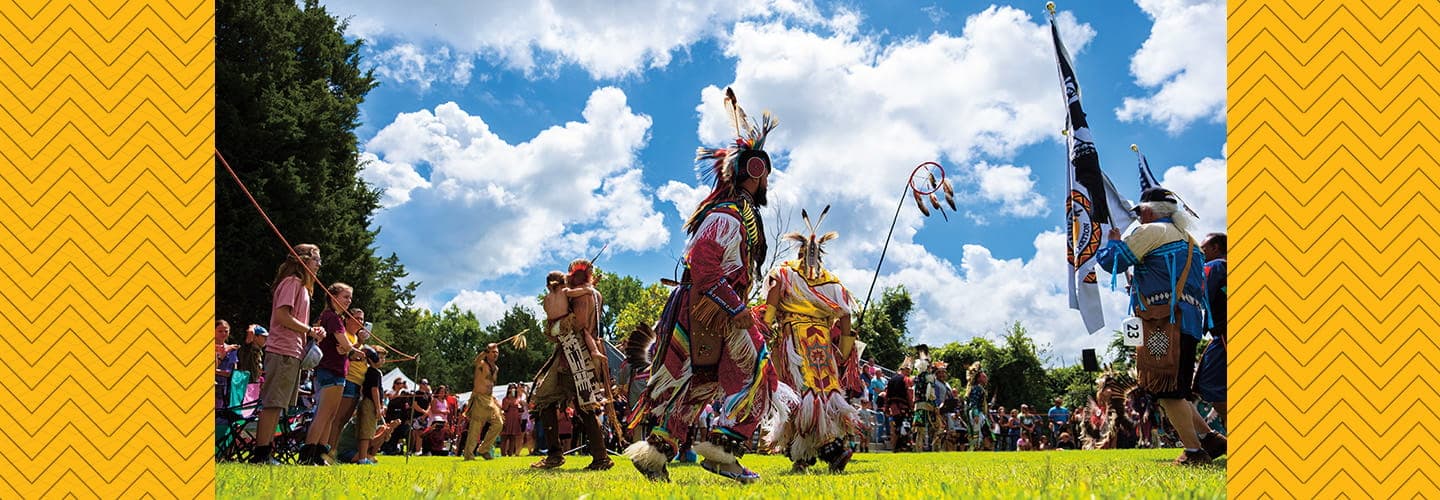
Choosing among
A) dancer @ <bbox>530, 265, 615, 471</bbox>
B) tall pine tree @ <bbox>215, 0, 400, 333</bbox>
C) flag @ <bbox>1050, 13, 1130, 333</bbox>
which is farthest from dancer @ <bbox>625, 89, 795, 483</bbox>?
tall pine tree @ <bbox>215, 0, 400, 333</bbox>

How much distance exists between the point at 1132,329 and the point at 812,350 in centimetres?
227

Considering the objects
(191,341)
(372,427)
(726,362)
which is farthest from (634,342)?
(191,341)

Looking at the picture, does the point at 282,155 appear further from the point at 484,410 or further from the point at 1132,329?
the point at 1132,329

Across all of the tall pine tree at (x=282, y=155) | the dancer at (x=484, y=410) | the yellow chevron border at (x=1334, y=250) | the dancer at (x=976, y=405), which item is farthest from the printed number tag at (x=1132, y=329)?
the tall pine tree at (x=282, y=155)

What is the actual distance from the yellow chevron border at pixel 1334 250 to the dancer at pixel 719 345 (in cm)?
273

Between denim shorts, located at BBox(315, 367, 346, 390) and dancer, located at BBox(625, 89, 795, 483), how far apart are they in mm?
3185

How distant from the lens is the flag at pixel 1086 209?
36.9 feet

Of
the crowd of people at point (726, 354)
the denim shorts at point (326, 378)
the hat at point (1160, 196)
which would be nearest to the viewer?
the crowd of people at point (726, 354)

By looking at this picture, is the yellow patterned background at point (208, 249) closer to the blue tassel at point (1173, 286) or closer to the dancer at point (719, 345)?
the dancer at point (719, 345)

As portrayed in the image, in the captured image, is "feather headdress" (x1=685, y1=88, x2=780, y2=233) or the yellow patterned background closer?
the yellow patterned background

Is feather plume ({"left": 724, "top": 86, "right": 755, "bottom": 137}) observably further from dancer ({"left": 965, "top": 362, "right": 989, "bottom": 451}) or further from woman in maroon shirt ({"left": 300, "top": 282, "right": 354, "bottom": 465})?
dancer ({"left": 965, "top": 362, "right": 989, "bottom": 451})

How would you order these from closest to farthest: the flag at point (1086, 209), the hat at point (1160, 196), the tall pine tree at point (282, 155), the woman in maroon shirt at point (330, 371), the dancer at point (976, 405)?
the hat at point (1160, 196) < the woman in maroon shirt at point (330, 371) < the flag at point (1086, 209) < the dancer at point (976, 405) < the tall pine tree at point (282, 155)

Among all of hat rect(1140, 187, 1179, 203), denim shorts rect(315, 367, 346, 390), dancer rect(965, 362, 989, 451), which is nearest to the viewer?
hat rect(1140, 187, 1179, 203)

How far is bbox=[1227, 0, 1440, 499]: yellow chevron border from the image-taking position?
2332 millimetres
